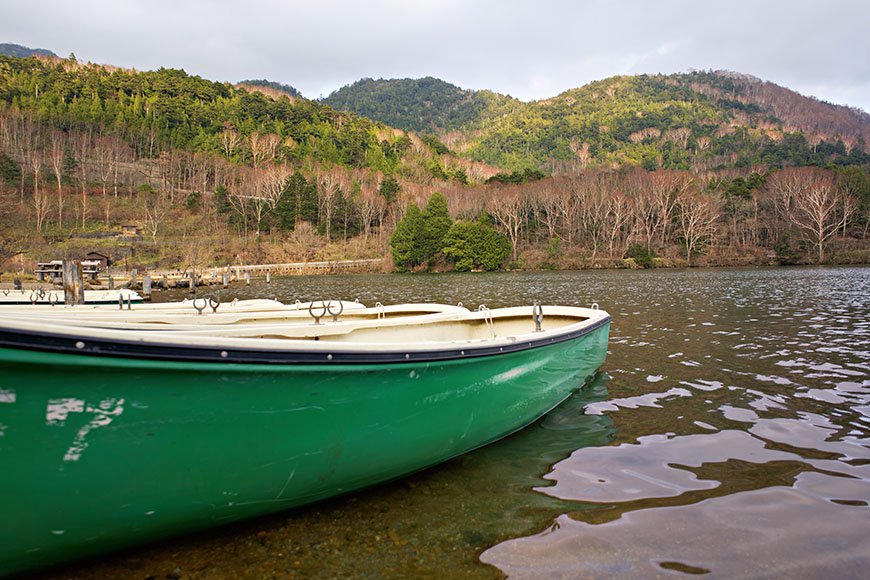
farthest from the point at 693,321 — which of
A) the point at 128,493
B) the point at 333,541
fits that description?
the point at 128,493

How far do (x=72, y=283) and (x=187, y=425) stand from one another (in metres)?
15.4

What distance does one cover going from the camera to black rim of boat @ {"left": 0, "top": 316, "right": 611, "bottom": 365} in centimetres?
201

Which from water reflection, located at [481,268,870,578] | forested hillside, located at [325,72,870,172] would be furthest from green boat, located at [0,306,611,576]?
forested hillside, located at [325,72,870,172]

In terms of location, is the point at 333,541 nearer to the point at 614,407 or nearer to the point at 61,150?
the point at 614,407

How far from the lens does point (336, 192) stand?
67750 millimetres

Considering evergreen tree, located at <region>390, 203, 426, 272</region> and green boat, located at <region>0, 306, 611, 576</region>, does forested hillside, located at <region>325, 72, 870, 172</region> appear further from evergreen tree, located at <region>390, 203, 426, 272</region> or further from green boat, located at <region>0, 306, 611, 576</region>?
green boat, located at <region>0, 306, 611, 576</region>

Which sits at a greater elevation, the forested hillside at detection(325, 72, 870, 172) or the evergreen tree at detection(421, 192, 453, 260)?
the forested hillside at detection(325, 72, 870, 172)

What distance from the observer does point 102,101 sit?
86.5m

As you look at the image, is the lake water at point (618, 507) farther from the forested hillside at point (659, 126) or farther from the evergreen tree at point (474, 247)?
the forested hillside at point (659, 126)

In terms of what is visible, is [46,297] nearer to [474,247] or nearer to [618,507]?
[618,507]

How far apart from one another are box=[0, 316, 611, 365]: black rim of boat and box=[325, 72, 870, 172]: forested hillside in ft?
345

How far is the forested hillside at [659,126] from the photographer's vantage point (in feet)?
340

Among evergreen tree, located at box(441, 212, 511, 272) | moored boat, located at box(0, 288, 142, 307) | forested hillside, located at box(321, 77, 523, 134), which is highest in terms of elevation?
forested hillside, located at box(321, 77, 523, 134)

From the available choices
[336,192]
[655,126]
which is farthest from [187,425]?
[655,126]
